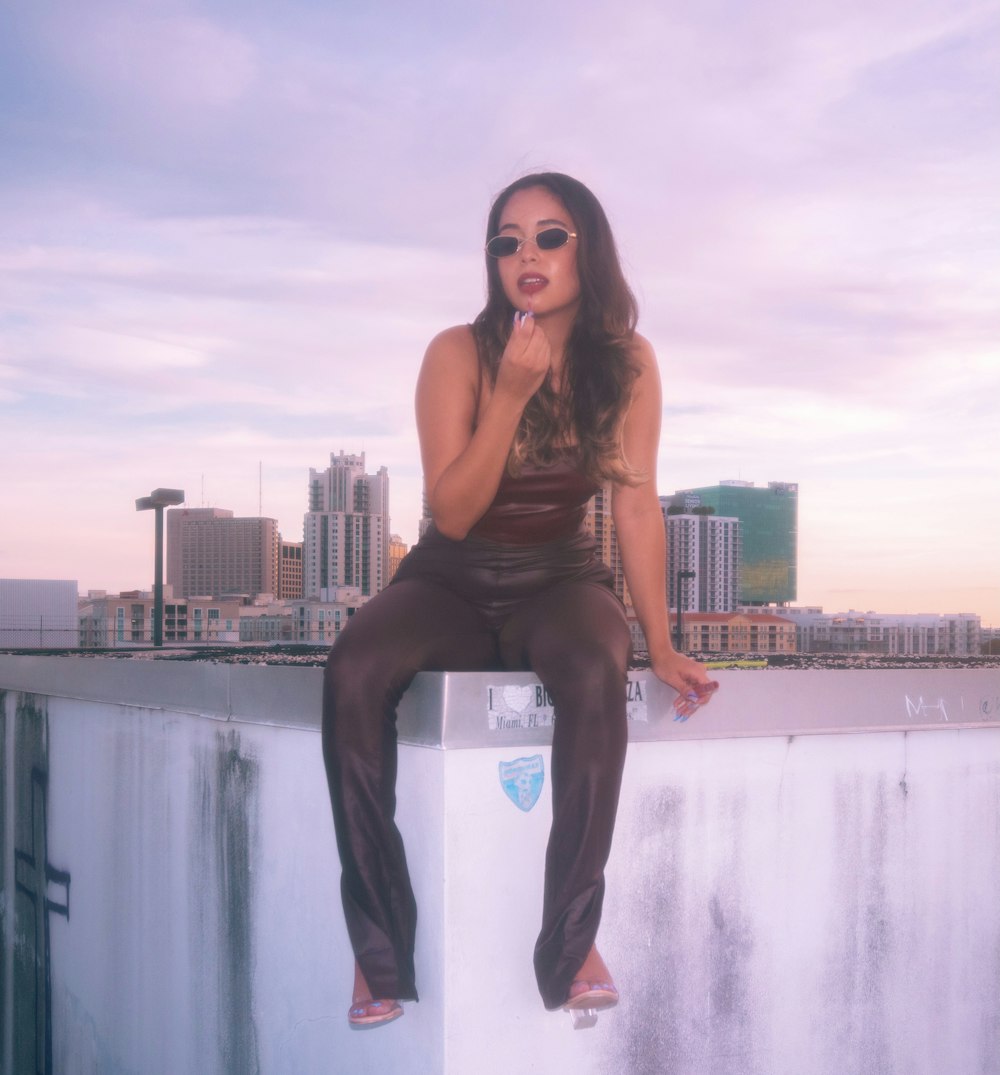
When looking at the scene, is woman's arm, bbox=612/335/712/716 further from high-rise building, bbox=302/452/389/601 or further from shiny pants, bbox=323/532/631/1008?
high-rise building, bbox=302/452/389/601

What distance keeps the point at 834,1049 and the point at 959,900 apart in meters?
0.67

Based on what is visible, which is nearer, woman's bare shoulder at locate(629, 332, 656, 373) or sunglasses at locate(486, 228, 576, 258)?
sunglasses at locate(486, 228, 576, 258)

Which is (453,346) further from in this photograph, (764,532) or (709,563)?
(764,532)

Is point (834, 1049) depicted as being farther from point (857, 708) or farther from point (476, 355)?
point (476, 355)

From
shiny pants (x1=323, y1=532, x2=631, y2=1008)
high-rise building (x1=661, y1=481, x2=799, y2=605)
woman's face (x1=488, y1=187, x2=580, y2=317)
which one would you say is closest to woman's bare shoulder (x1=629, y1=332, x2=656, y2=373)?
woman's face (x1=488, y1=187, x2=580, y2=317)

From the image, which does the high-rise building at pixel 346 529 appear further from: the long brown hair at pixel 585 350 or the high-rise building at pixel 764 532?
the long brown hair at pixel 585 350

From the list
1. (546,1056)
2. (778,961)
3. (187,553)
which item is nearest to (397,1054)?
(546,1056)

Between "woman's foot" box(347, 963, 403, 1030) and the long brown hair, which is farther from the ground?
the long brown hair

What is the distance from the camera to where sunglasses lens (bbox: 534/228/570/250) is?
109 inches

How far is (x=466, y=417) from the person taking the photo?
2676mm

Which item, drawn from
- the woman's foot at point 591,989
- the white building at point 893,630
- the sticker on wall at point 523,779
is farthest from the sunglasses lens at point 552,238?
the white building at point 893,630

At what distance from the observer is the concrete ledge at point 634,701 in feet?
8.34

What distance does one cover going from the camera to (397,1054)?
2.63 meters

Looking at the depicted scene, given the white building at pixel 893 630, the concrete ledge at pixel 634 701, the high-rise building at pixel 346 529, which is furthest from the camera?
the high-rise building at pixel 346 529
